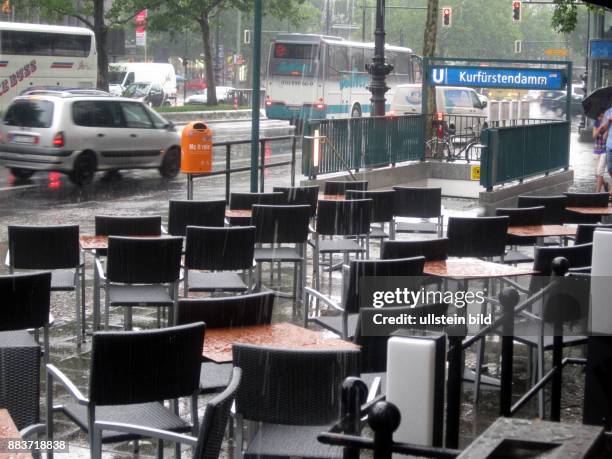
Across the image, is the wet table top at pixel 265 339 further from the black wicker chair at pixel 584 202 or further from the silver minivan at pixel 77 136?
the silver minivan at pixel 77 136

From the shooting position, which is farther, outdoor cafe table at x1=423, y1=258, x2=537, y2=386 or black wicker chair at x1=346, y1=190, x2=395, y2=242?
black wicker chair at x1=346, y1=190, x2=395, y2=242

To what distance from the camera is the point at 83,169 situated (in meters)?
20.9

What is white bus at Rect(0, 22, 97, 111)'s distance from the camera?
39.8m

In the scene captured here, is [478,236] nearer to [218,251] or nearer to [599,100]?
[218,251]

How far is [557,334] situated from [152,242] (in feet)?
12.7

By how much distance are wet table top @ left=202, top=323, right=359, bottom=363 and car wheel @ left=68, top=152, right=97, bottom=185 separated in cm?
1545

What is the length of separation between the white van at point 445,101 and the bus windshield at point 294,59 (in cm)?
402

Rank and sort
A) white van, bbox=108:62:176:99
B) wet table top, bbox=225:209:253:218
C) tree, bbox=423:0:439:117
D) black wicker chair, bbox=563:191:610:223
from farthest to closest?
white van, bbox=108:62:176:99, tree, bbox=423:0:439:117, black wicker chair, bbox=563:191:610:223, wet table top, bbox=225:209:253:218

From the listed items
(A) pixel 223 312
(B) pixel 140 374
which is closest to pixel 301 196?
(A) pixel 223 312

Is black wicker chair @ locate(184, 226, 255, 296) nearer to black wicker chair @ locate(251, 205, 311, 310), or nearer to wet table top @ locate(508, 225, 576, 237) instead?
black wicker chair @ locate(251, 205, 311, 310)

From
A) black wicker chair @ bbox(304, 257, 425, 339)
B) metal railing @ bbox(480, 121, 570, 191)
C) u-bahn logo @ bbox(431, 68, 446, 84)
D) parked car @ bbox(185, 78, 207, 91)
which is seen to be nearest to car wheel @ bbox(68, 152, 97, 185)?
u-bahn logo @ bbox(431, 68, 446, 84)

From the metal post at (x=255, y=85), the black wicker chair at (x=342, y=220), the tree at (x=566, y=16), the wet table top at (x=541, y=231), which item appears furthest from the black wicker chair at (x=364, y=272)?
the tree at (x=566, y=16)

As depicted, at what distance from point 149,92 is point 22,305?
172 ft

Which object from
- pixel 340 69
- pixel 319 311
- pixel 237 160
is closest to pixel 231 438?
pixel 319 311
